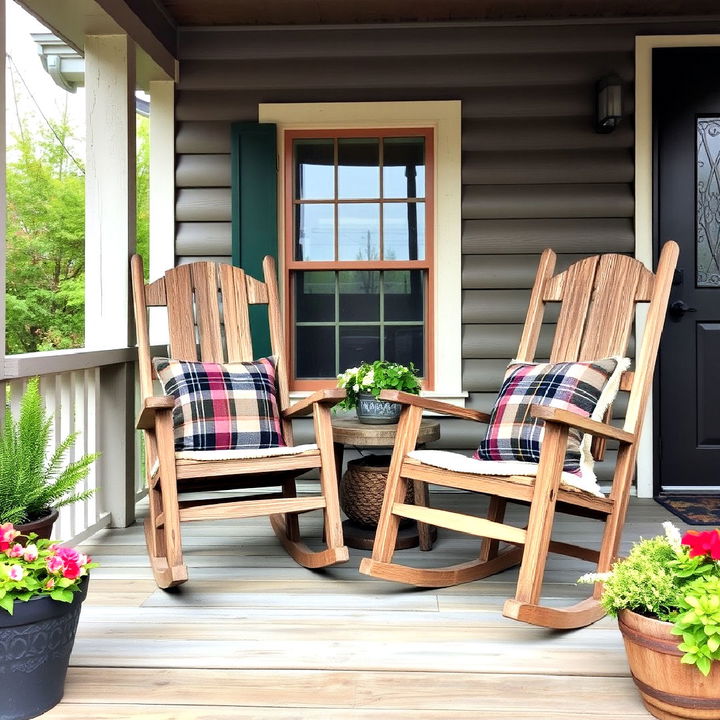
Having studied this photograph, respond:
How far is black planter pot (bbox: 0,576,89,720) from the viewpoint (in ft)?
5.11

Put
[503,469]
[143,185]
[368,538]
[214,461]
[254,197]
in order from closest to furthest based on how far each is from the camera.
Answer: [503,469], [214,461], [368,538], [254,197], [143,185]

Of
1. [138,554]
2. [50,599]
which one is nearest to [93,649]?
[50,599]

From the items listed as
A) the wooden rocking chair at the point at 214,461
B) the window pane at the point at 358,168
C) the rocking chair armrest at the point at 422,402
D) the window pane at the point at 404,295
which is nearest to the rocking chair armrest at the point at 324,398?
the wooden rocking chair at the point at 214,461

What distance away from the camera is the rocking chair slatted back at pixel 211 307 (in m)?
3.05

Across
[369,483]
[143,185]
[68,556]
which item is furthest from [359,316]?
[143,185]

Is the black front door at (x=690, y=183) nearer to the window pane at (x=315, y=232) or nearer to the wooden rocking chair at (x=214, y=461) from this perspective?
the window pane at (x=315, y=232)

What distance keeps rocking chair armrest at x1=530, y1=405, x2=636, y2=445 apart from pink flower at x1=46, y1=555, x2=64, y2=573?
123 cm

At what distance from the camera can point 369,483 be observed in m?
3.02

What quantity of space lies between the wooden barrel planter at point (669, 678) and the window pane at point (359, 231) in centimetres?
260

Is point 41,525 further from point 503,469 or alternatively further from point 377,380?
point 377,380

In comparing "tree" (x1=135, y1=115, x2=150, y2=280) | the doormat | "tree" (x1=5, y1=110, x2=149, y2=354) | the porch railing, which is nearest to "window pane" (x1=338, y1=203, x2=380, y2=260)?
the porch railing

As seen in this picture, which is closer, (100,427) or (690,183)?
(100,427)

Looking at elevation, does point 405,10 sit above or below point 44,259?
above

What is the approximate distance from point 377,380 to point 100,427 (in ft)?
3.97
